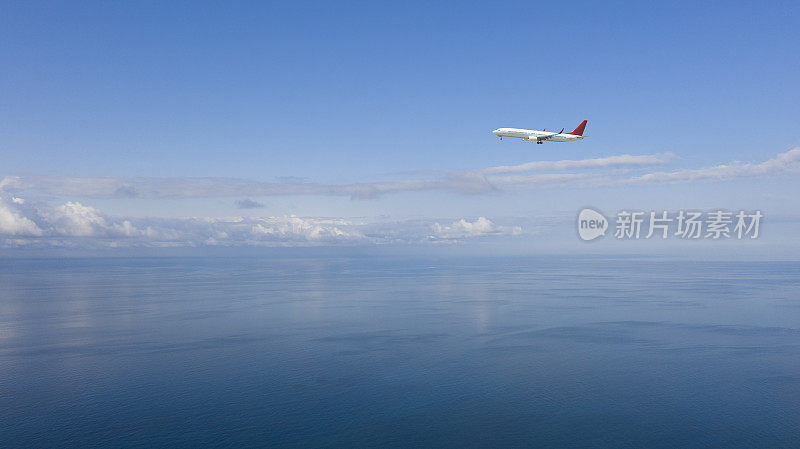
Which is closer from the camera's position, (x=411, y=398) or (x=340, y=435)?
(x=340, y=435)

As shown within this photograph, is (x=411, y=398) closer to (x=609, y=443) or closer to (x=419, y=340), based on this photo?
(x=609, y=443)

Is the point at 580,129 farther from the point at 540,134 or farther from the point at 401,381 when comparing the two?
the point at 401,381

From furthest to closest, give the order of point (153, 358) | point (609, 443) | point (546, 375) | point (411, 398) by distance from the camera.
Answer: point (153, 358) < point (546, 375) < point (411, 398) < point (609, 443)

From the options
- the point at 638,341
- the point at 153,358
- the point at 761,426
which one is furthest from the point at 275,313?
the point at 761,426

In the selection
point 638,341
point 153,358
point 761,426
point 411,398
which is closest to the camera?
point 761,426

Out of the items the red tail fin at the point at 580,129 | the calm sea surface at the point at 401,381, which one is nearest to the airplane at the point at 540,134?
the red tail fin at the point at 580,129

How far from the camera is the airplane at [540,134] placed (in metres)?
102

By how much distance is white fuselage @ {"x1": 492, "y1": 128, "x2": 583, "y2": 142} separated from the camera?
336 ft

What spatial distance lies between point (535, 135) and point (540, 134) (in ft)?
4.97

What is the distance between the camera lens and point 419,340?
382ft

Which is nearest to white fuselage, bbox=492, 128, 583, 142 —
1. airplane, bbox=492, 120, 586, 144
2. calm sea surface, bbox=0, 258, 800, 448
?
airplane, bbox=492, 120, 586, 144

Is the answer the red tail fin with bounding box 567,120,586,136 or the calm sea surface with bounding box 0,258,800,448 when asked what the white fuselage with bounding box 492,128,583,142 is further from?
the calm sea surface with bounding box 0,258,800,448

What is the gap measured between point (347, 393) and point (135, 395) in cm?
3334

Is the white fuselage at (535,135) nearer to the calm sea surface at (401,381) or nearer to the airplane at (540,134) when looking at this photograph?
the airplane at (540,134)
